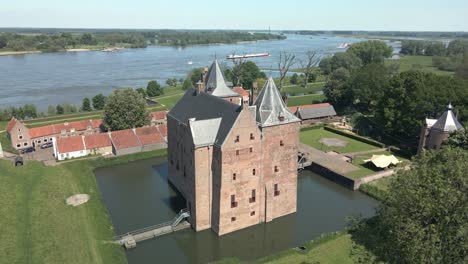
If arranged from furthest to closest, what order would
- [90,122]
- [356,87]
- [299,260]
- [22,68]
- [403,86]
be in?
[22,68] → [356,87] → [90,122] → [403,86] → [299,260]

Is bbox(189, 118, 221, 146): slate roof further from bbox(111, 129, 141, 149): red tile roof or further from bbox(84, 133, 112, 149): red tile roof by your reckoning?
bbox(84, 133, 112, 149): red tile roof

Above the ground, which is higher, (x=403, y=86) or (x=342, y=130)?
(x=403, y=86)

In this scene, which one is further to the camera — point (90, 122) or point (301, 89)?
point (301, 89)

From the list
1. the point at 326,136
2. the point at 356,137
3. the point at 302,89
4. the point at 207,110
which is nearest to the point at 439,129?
the point at 356,137

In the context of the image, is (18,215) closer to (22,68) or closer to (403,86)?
(403,86)

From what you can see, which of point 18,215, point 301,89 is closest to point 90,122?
point 18,215

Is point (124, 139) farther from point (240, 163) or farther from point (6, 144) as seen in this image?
point (240, 163)

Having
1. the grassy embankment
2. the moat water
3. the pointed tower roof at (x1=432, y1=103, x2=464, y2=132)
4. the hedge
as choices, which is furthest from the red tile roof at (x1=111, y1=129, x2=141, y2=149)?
the pointed tower roof at (x1=432, y1=103, x2=464, y2=132)

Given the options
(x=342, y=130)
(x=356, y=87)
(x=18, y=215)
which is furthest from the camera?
(x=356, y=87)
